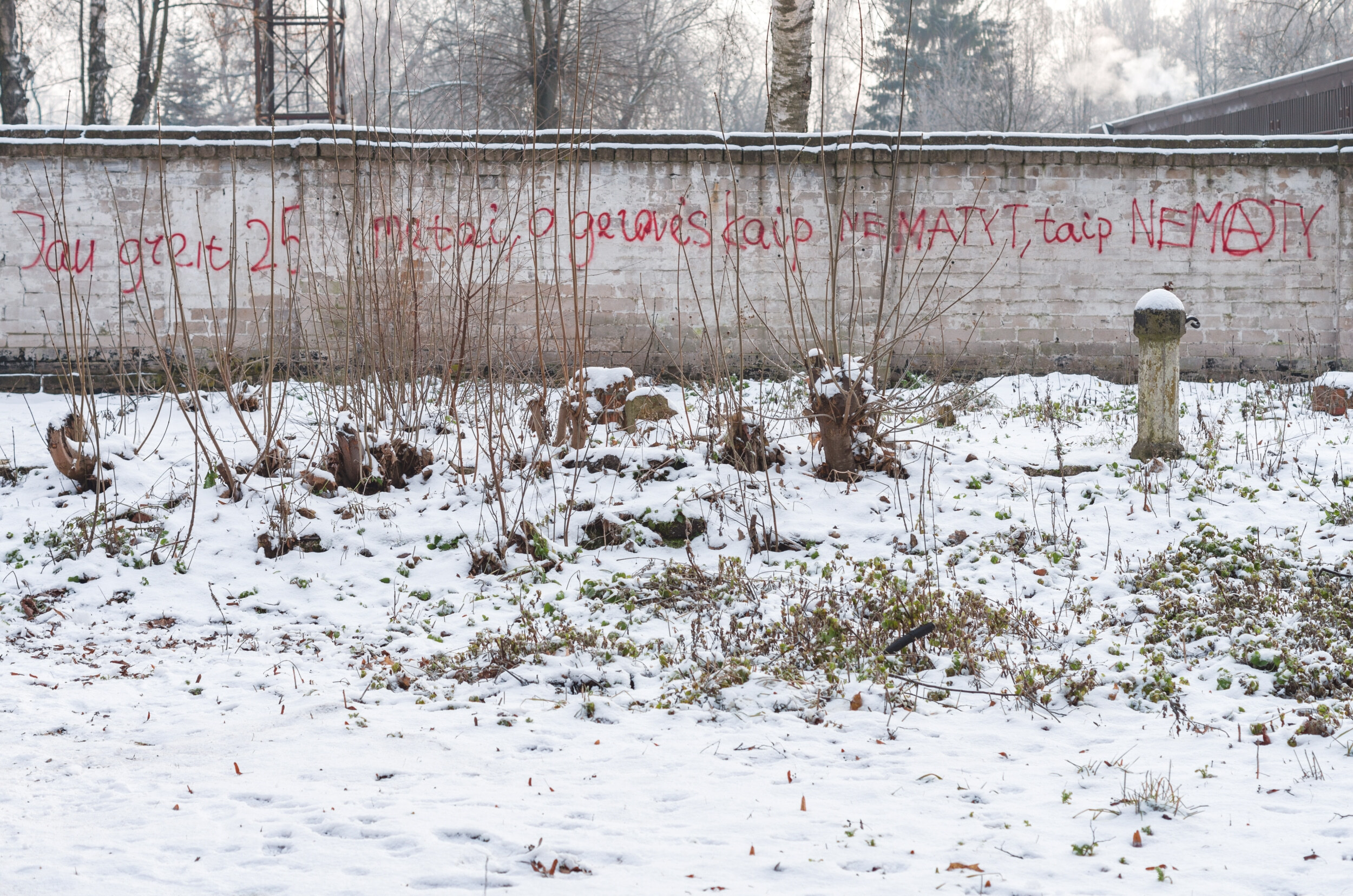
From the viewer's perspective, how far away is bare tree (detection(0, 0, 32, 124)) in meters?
13.0

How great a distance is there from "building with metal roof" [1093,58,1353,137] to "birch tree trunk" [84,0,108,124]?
14536 millimetres

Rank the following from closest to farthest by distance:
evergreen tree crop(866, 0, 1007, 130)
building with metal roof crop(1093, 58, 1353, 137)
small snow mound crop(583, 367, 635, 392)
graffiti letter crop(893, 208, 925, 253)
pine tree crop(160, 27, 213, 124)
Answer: small snow mound crop(583, 367, 635, 392) < graffiti letter crop(893, 208, 925, 253) < building with metal roof crop(1093, 58, 1353, 137) < pine tree crop(160, 27, 213, 124) < evergreen tree crop(866, 0, 1007, 130)

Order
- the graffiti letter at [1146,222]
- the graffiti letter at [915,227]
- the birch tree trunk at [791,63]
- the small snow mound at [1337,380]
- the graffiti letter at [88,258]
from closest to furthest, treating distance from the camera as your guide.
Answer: the small snow mound at [1337,380], the graffiti letter at [88,258], the graffiti letter at [915,227], the graffiti letter at [1146,222], the birch tree trunk at [791,63]

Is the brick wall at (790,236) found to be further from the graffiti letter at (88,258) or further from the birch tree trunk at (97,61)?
the birch tree trunk at (97,61)

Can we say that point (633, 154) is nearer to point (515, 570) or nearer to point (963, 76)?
point (515, 570)

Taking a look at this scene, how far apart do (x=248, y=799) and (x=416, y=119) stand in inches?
751

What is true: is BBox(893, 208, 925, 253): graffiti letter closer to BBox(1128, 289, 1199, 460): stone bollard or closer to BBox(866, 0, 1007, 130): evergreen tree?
BBox(1128, 289, 1199, 460): stone bollard

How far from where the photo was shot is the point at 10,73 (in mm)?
13086

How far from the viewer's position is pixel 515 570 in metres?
4.93

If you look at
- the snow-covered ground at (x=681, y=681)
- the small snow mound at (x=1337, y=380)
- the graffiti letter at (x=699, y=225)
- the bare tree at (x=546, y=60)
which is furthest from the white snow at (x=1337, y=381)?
the bare tree at (x=546, y=60)

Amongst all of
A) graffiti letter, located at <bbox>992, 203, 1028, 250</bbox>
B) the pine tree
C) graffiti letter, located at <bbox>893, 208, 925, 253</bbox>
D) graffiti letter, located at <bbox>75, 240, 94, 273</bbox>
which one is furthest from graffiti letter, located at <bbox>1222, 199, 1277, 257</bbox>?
the pine tree

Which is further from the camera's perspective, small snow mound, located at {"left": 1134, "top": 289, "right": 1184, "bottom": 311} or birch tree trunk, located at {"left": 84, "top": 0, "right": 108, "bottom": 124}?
birch tree trunk, located at {"left": 84, "top": 0, "right": 108, "bottom": 124}

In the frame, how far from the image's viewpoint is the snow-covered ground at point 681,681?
8.43 feet

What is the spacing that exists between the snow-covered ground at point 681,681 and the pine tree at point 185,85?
24.0 meters
